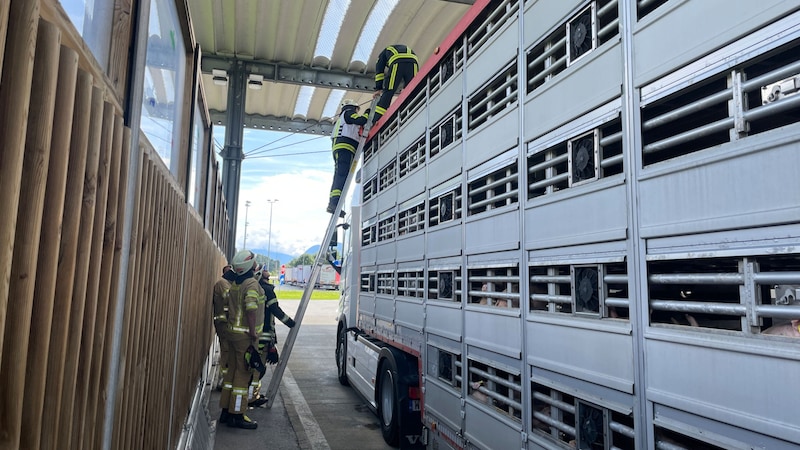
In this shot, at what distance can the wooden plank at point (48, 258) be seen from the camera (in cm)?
107

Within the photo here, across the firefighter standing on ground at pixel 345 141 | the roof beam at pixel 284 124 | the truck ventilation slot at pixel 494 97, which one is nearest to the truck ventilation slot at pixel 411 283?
the truck ventilation slot at pixel 494 97

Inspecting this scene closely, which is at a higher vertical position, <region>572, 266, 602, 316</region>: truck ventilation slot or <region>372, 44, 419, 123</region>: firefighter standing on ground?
<region>372, 44, 419, 123</region>: firefighter standing on ground

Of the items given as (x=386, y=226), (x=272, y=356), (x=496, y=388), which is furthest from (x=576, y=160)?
(x=272, y=356)

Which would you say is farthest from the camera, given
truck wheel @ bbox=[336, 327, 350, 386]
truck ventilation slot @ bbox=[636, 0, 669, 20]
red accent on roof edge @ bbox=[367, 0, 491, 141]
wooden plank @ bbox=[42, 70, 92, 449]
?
truck wheel @ bbox=[336, 327, 350, 386]

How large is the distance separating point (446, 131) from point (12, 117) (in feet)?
12.0

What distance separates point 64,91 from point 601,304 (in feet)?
6.84

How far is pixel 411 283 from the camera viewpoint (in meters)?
5.06

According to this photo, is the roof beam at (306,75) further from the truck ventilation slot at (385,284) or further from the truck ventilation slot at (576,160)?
the truck ventilation slot at (576,160)

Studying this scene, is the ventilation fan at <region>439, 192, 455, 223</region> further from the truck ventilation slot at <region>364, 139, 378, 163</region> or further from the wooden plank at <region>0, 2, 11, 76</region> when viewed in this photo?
the wooden plank at <region>0, 2, 11, 76</region>

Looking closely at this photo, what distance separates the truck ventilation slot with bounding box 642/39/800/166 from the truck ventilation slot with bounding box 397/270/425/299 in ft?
9.21

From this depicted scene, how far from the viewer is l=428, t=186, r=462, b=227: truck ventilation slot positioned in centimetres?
405

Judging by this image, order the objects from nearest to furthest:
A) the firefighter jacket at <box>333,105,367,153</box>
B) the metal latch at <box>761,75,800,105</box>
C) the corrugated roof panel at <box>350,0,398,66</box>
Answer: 1. the metal latch at <box>761,75,800,105</box>
2. the firefighter jacket at <box>333,105,367,153</box>
3. the corrugated roof panel at <box>350,0,398,66</box>

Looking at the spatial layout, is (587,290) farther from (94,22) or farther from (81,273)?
(94,22)

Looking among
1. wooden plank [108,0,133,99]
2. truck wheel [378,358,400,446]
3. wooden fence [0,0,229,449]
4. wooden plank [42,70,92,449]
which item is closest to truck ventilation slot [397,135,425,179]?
truck wheel [378,358,400,446]
